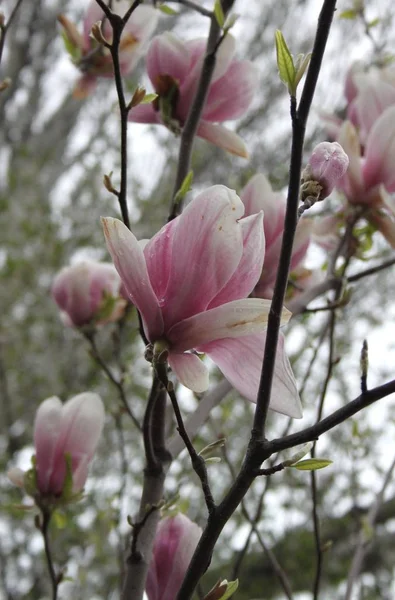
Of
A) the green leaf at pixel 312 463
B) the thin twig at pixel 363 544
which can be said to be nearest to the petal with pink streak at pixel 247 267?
the green leaf at pixel 312 463

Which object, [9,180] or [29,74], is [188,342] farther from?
[29,74]

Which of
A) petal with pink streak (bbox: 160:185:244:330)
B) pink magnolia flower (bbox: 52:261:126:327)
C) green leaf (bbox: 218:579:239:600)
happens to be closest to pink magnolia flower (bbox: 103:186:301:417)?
petal with pink streak (bbox: 160:185:244:330)

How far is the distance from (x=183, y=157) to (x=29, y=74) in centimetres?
420

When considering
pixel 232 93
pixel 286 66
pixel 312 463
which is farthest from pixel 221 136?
pixel 312 463

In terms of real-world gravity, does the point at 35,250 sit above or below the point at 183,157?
above

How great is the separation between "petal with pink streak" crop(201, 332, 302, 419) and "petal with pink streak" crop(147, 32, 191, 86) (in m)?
0.39

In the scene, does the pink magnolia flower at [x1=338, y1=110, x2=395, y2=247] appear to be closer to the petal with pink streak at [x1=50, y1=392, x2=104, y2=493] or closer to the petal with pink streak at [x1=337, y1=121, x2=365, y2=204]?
the petal with pink streak at [x1=337, y1=121, x2=365, y2=204]

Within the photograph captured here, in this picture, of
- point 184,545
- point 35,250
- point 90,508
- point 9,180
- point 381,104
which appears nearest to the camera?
point 184,545

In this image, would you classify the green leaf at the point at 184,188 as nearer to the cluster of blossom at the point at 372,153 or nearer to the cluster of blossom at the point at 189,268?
the cluster of blossom at the point at 189,268

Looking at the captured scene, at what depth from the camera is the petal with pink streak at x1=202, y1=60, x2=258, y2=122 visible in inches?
29.9

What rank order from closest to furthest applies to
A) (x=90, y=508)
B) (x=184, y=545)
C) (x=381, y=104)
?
(x=184, y=545) < (x=381, y=104) < (x=90, y=508)

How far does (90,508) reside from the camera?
6.82ft

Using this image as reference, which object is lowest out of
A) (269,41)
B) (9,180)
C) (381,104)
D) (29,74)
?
(381,104)

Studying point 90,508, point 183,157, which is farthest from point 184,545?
point 90,508
